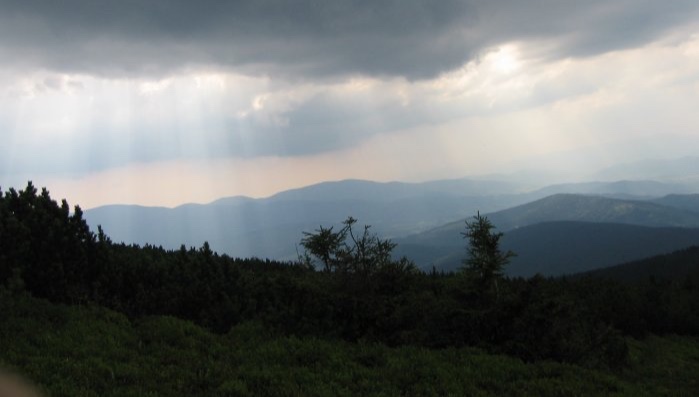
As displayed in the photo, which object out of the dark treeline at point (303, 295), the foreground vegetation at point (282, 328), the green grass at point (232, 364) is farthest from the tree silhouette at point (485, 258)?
the green grass at point (232, 364)

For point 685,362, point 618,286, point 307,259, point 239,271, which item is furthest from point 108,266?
point 618,286

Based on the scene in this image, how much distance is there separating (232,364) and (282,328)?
2526 millimetres

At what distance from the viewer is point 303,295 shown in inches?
525

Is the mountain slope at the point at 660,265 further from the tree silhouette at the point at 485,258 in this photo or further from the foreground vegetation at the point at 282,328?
the tree silhouette at the point at 485,258

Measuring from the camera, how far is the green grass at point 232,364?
8.20m

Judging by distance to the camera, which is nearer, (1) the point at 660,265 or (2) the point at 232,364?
(2) the point at 232,364

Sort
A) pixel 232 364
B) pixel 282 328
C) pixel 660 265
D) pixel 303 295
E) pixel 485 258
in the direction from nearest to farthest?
pixel 232 364
pixel 282 328
pixel 485 258
pixel 303 295
pixel 660 265

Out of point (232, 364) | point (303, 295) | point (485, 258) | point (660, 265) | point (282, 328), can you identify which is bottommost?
point (660, 265)

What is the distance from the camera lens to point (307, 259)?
20203mm

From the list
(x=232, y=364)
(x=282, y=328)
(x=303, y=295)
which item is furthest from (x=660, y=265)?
(x=232, y=364)

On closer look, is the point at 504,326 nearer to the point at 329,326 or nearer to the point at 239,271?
the point at 329,326

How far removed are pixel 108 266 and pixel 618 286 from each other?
73.1 ft

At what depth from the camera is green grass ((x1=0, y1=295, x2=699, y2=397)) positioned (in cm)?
820

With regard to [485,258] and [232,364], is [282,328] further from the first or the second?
[485,258]
